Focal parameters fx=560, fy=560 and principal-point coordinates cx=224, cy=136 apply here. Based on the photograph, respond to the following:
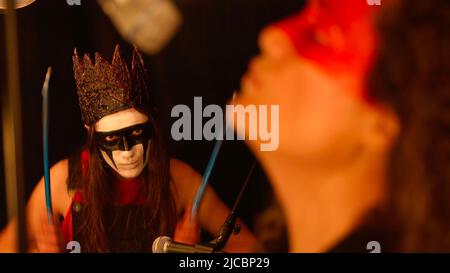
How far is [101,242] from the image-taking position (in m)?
2.85

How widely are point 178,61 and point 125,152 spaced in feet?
1.75

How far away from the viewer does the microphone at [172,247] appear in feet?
9.30

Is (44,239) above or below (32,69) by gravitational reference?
below

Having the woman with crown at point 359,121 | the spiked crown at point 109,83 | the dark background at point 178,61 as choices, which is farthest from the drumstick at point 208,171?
the spiked crown at point 109,83

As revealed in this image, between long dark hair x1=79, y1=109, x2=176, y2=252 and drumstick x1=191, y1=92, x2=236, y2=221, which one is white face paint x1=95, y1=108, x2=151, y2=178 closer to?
long dark hair x1=79, y1=109, x2=176, y2=252

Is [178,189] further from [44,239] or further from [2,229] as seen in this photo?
[2,229]

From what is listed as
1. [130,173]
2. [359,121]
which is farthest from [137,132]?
[359,121]

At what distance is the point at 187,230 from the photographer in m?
2.86

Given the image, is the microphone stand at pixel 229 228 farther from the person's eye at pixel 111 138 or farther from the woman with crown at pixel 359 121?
the person's eye at pixel 111 138

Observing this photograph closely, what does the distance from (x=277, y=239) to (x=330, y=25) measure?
111 cm

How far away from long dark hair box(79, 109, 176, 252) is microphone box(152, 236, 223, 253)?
0.03m

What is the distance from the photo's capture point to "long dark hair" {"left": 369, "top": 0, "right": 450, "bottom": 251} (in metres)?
2.70
